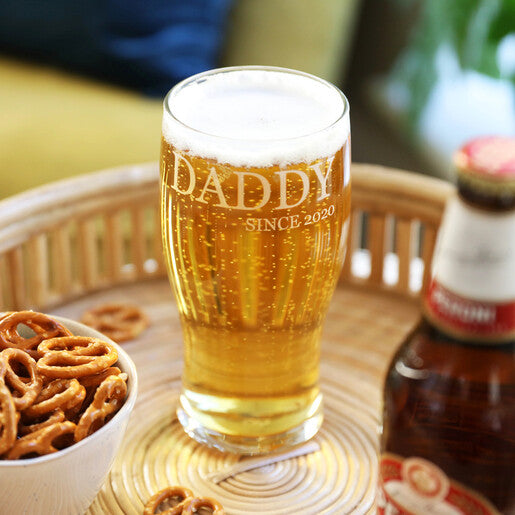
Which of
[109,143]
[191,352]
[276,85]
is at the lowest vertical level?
[109,143]

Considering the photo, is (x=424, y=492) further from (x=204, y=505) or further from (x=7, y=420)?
(x=7, y=420)

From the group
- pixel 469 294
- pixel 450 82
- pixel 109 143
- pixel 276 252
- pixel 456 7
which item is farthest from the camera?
pixel 450 82

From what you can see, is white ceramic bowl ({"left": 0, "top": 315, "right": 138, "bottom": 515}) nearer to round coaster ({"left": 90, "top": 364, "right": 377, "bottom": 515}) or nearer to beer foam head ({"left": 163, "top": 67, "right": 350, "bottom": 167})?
round coaster ({"left": 90, "top": 364, "right": 377, "bottom": 515})

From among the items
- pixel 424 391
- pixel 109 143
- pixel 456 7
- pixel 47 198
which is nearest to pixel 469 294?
pixel 424 391

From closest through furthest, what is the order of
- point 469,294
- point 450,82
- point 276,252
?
point 469,294
point 276,252
point 450,82

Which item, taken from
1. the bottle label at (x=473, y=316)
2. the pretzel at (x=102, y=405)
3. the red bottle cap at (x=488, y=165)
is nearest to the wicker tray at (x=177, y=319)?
the pretzel at (x=102, y=405)

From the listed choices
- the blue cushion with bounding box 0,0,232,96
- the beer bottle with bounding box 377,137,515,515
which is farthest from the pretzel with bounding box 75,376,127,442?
the blue cushion with bounding box 0,0,232,96

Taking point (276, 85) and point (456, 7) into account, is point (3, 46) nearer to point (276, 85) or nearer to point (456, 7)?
point (456, 7)

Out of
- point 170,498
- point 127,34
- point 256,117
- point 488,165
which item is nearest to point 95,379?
point 170,498
